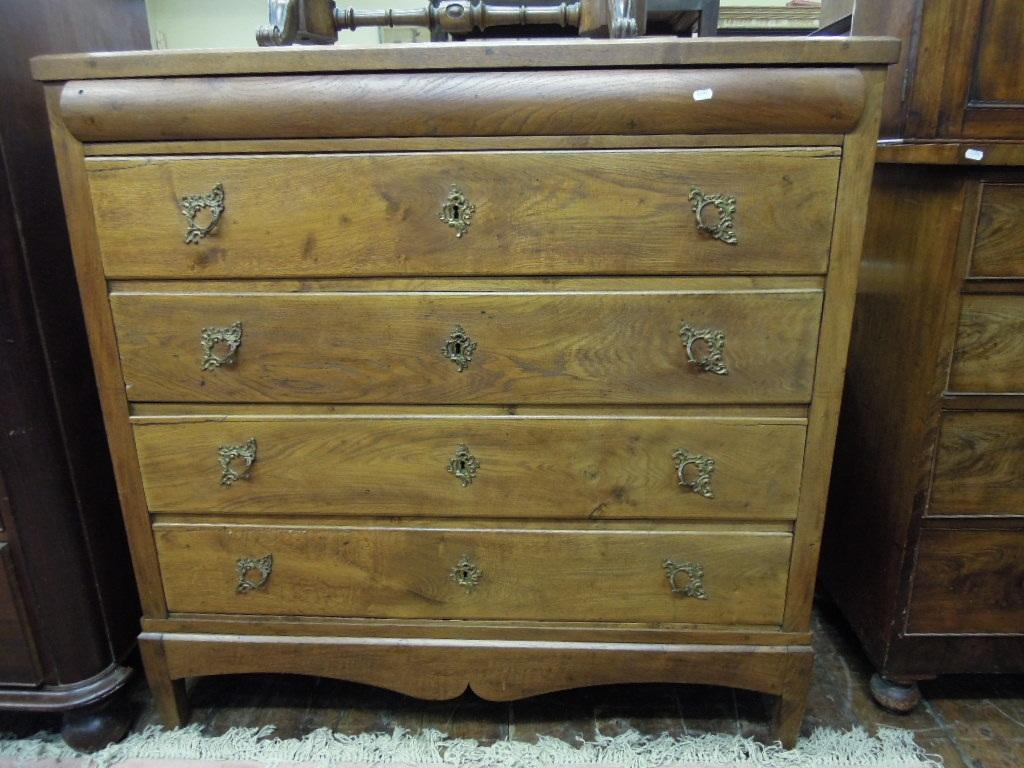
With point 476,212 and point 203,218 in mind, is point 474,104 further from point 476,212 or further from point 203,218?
point 203,218

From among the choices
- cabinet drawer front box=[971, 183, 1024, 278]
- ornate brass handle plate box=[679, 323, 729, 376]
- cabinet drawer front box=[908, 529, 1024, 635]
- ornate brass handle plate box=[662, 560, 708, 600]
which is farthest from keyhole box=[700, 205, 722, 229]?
cabinet drawer front box=[908, 529, 1024, 635]

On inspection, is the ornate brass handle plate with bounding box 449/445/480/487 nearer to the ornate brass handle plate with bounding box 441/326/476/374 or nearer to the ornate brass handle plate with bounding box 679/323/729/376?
the ornate brass handle plate with bounding box 441/326/476/374

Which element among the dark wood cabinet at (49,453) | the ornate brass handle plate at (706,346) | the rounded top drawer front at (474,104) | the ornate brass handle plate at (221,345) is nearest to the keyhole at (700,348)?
the ornate brass handle plate at (706,346)

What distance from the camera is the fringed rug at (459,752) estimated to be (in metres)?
1.08

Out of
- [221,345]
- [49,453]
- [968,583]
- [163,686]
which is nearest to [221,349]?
[221,345]

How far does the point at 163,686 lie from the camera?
1.10 metres

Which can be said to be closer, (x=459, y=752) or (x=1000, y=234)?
(x=1000, y=234)

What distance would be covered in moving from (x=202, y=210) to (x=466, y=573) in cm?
64

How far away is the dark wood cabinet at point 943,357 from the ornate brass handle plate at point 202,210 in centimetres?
94

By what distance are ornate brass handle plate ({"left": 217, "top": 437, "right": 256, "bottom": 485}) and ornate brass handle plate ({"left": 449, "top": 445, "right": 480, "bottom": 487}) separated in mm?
293

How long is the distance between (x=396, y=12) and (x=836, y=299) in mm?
795

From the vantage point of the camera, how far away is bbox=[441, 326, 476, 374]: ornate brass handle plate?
918 mm

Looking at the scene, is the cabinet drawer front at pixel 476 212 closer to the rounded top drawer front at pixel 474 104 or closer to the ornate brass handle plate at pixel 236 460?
the rounded top drawer front at pixel 474 104

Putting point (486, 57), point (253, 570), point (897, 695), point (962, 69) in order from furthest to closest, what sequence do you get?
point (897, 695)
point (253, 570)
point (962, 69)
point (486, 57)
